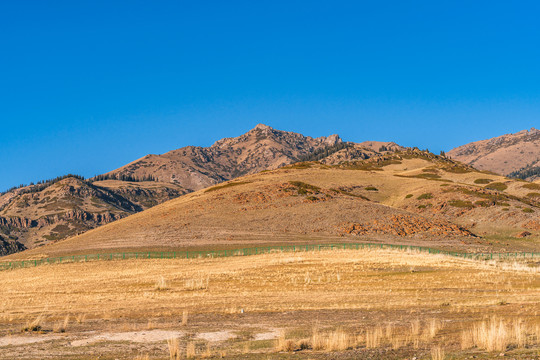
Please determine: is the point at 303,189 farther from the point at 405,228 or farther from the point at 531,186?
the point at 531,186

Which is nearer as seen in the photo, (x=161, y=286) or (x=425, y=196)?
(x=161, y=286)

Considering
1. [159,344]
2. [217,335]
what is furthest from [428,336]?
[159,344]

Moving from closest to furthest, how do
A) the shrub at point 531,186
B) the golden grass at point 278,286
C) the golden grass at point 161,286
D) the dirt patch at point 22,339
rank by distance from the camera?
the dirt patch at point 22,339 → the golden grass at point 278,286 → the golden grass at point 161,286 → the shrub at point 531,186

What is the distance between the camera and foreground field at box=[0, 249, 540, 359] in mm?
18562

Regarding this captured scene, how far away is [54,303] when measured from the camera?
125 ft

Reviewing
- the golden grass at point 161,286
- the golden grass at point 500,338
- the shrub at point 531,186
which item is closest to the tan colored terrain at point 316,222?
the shrub at point 531,186

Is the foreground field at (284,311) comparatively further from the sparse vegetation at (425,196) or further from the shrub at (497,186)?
the shrub at (497,186)

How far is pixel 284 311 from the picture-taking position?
30.0 m

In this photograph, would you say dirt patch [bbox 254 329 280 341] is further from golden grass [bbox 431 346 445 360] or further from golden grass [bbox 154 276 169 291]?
golden grass [bbox 154 276 169 291]

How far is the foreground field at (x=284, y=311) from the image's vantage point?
18.6 m

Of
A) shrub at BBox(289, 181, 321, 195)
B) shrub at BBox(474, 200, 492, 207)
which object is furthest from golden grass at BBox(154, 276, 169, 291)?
shrub at BBox(474, 200, 492, 207)

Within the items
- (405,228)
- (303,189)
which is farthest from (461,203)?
(303,189)

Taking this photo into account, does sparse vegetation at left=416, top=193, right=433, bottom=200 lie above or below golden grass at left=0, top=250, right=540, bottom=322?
above

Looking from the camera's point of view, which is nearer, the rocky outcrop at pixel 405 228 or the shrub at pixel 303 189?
the rocky outcrop at pixel 405 228
